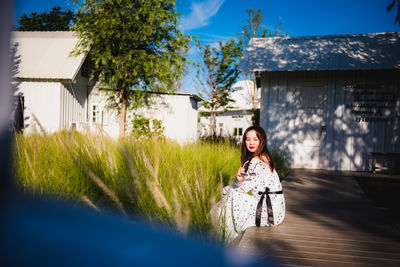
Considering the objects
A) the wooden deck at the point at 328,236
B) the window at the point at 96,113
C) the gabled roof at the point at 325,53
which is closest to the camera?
the wooden deck at the point at 328,236

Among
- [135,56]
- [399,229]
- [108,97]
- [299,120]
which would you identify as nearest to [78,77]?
[108,97]

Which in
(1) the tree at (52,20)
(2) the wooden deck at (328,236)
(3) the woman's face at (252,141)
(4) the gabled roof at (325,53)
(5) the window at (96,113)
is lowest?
(2) the wooden deck at (328,236)

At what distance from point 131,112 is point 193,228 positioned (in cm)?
1623

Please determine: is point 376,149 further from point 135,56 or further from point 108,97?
point 108,97

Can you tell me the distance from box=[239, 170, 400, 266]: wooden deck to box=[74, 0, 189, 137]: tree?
12.4m

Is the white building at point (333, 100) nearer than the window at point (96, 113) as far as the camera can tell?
Yes

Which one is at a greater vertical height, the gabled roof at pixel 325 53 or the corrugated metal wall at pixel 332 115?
the gabled roof at pixel 325 53

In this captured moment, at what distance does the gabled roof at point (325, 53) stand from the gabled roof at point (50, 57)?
921 cm

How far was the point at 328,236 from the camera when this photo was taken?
2832mm

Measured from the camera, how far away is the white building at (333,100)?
8.99 metres

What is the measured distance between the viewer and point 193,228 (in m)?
1.71

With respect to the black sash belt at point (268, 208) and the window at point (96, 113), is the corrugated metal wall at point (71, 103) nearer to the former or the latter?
the window at point (96, 113)

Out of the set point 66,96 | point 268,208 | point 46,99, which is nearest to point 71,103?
point 66,96

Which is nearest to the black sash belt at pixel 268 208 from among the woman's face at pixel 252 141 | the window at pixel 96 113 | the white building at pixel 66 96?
the woman's face at pixel 252 141
